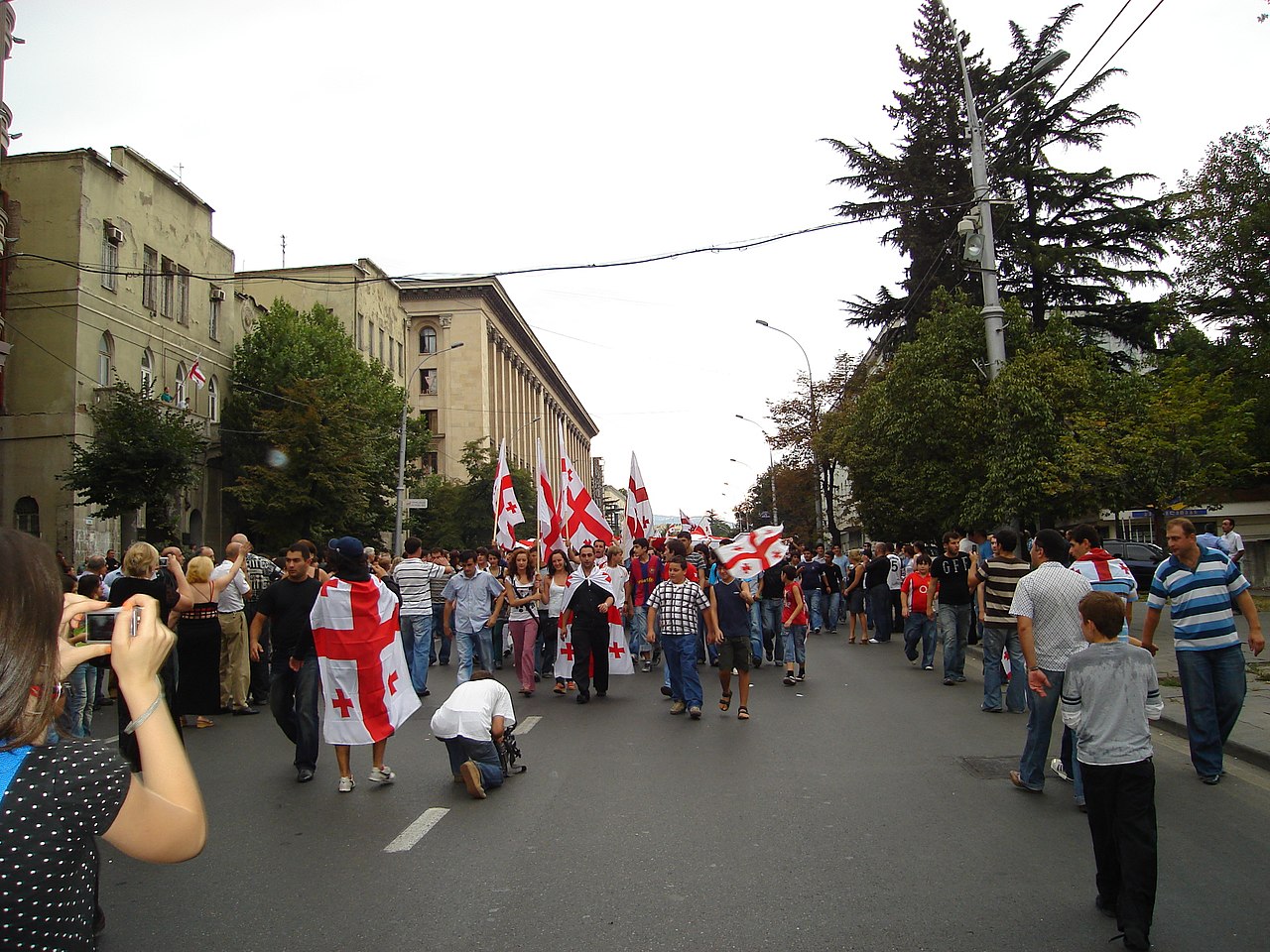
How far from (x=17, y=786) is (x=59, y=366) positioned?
3413cm

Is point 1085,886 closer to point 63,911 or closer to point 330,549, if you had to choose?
point 63,911

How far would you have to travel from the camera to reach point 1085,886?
5.22m

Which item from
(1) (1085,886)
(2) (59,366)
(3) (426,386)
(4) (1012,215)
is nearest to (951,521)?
(4) (1012,215)

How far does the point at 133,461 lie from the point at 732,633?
886 inches

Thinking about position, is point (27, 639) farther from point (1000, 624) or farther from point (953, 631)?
point (953, 631)

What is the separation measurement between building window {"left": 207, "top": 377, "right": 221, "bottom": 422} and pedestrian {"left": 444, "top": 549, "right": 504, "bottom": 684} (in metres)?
31.5

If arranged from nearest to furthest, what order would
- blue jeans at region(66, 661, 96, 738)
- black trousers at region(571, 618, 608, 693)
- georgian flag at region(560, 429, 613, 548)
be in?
1. blue jeans at region(66, 661, 96, 738)
2. black trousers at region(571, 618, 608, 693)
3. georgian flag at region(560, 429, 613, 548)

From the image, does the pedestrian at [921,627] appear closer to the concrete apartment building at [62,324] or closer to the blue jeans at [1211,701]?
the blue jeans at [1211,701]

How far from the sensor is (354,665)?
7977 mm

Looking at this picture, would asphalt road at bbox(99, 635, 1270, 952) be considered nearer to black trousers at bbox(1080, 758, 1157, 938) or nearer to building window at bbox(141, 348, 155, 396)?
black trousers at bbox(1080, 758, 1157, 938)

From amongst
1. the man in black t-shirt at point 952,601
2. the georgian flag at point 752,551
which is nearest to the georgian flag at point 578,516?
the georgian flag at point 752,551

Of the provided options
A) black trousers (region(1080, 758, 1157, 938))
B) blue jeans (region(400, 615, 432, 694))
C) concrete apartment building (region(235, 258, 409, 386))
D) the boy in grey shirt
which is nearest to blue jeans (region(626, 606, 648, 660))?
blue jeans (region(400, 615, 432, 694))

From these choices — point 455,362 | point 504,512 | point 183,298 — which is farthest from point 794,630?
point 455,362

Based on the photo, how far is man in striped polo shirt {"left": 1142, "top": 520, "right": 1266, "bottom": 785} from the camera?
7367 millimetres
